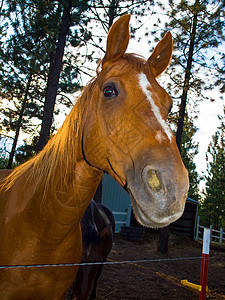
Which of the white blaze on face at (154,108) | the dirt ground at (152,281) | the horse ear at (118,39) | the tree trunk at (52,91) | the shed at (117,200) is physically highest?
the tree trunk at (52,91)

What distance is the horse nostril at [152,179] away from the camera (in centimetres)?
123

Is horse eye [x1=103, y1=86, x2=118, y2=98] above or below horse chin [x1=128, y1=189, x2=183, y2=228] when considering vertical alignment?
above

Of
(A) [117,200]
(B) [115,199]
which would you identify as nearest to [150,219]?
(B) [115,199]

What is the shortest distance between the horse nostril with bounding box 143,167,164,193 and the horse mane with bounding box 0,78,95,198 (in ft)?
2.35

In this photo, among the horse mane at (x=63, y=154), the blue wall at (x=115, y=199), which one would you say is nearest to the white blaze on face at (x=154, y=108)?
the horse mane at (x=63, y=154)

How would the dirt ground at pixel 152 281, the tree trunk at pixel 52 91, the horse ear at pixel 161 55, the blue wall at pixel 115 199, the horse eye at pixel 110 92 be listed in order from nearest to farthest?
the horse eye at pixel 110 92 → the horse ear at pixel 161 55 → the dirt ground at pixel 152 281 → the tree trunk at pixel 52 91 → the blue wall at pixel 115 199

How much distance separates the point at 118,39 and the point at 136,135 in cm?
78

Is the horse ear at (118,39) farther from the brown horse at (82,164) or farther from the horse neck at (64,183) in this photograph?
the horse neck at (64,183)

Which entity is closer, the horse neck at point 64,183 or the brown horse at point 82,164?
the brown horse at point 82,164

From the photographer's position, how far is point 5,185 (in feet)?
7.52

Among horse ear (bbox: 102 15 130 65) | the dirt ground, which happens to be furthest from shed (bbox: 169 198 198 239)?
A: horse ear (bbox: 102 15 130 65)

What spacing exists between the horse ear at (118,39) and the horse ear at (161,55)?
0.93ft

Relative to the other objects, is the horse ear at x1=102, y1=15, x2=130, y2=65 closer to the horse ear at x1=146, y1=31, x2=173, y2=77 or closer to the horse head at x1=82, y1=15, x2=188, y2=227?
the horse head at x1=82, y1=15, x2=188, y2=227

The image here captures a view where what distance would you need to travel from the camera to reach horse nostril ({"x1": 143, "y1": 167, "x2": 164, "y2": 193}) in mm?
1226
